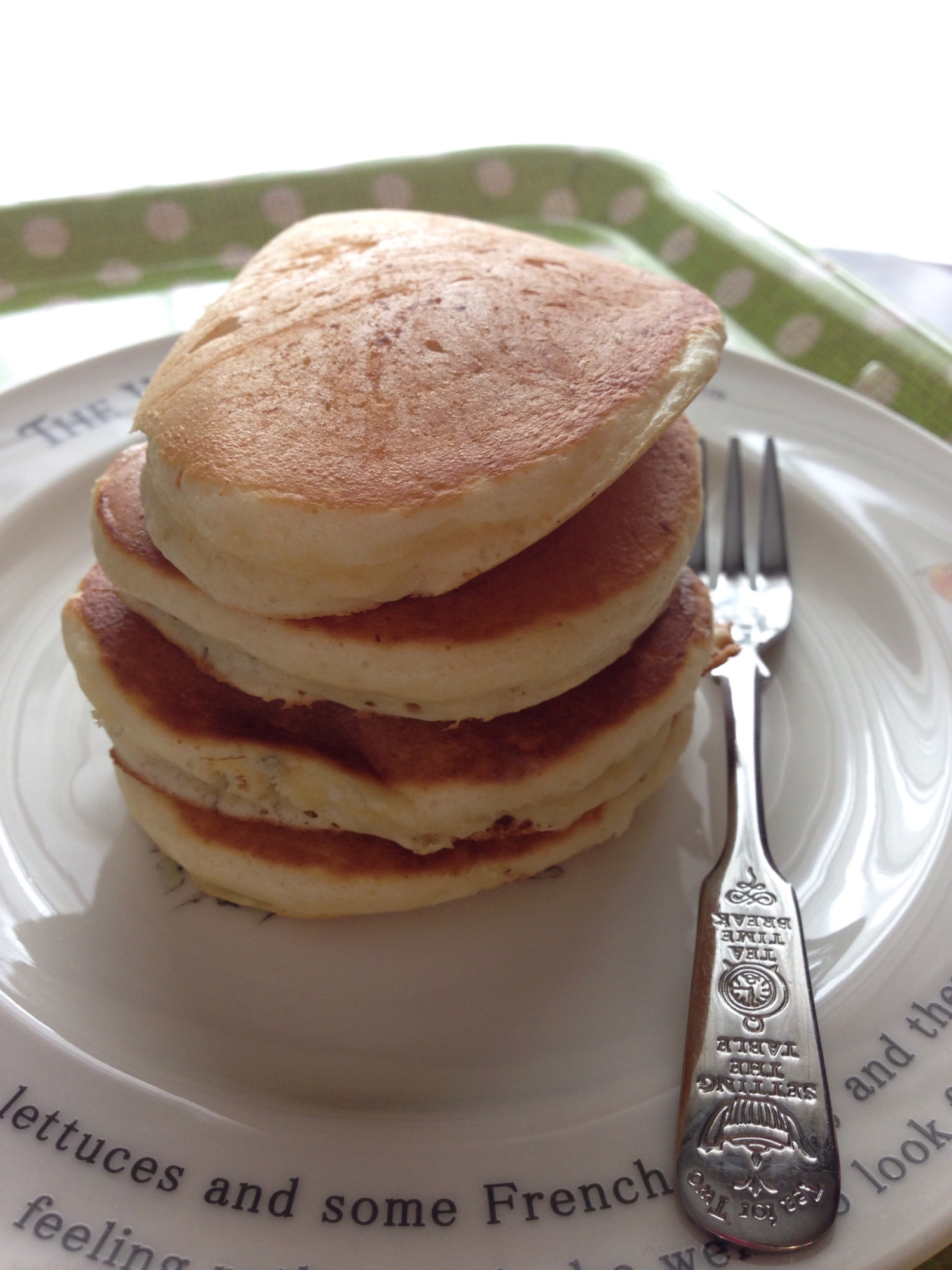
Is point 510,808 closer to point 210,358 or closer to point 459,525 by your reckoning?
point 459,525

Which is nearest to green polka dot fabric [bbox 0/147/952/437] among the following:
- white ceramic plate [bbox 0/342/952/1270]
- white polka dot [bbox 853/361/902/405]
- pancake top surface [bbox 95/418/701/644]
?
white polka dot [bbox 853/361/902/405]

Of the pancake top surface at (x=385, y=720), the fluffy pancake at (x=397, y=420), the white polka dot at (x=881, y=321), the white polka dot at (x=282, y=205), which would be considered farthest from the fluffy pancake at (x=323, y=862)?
the white polka dot at (x=282, y=205)

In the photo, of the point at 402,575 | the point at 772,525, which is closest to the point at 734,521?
the point at 772,525

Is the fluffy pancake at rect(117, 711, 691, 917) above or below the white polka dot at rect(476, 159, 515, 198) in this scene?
below

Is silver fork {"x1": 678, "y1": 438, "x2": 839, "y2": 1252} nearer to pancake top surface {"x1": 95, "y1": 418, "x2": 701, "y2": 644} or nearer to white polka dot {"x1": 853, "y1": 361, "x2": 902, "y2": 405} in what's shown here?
pancake top surface {"x1": 95, "y1": 418, "x2": 701, "y2": 644}

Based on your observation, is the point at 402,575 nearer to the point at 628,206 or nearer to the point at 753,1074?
the point at 753,1074

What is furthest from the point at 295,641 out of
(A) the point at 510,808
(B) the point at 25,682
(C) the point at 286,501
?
(B) the point at 25,682
